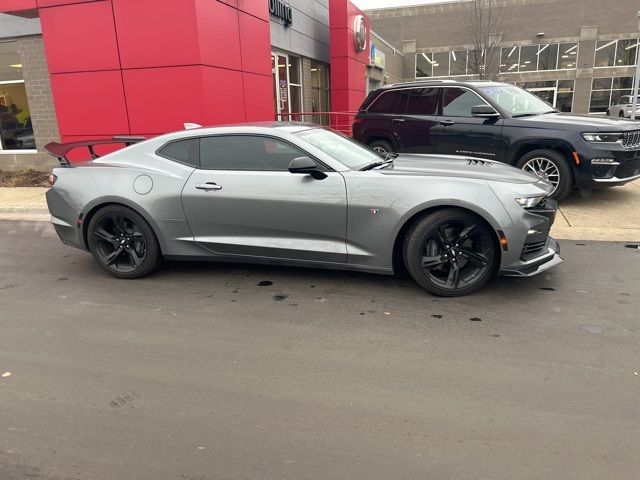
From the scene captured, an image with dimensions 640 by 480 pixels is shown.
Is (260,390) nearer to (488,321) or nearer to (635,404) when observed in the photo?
(488,321)

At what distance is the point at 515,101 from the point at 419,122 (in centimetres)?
152

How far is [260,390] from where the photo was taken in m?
3.12

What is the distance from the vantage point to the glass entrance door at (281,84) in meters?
Result: 14.2

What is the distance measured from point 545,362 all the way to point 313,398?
155 cm

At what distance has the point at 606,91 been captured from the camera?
3806 centimetres

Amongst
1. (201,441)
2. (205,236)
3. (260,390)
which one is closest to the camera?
(201,441)

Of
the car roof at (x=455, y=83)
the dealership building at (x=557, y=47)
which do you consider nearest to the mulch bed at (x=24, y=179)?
the car roof at (x=455, y=83)

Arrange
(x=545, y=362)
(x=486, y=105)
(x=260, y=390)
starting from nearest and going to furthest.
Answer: (x=260, y=390)
(x=545, y=362)
(x=486, y=105)

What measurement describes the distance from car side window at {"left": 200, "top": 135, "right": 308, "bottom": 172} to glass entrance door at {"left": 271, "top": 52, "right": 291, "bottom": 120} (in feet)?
30.9

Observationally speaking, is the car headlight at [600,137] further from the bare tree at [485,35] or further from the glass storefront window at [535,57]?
the glass storefront window at [535,57]

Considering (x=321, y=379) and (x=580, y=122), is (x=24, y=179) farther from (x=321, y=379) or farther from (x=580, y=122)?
(x=580, y=122)

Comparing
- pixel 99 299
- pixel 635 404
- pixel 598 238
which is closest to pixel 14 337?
pixel 99 299

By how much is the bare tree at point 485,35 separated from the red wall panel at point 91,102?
2882cm

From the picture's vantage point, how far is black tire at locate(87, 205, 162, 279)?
16.5 ft
